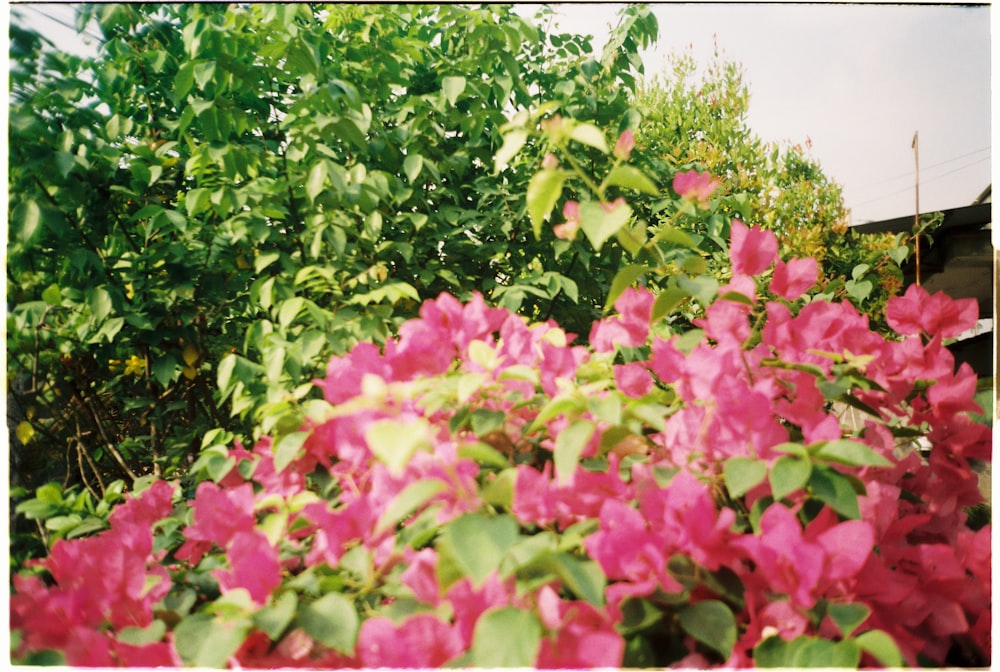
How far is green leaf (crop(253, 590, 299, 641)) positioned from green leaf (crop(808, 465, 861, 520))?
1.49ft

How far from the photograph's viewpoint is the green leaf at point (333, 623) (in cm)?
51

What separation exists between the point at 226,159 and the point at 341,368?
51 cm

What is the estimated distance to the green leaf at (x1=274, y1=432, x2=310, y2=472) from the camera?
688 mm

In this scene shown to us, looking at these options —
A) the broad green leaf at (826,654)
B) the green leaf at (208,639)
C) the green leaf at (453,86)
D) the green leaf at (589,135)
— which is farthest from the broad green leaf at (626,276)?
the green leaf at (453,86)

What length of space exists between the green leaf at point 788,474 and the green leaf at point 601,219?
243 mm

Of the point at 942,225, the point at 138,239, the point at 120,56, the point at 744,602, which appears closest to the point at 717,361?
the point at 744,602

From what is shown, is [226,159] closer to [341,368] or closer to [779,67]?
[341,368]

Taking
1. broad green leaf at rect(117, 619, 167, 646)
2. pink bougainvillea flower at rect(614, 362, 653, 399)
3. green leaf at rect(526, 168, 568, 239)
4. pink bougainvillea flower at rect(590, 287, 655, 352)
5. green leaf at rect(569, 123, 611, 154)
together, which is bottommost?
broad green leaf at rect(117, 619, 167, 646)

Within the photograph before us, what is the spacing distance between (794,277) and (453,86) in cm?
Answer: 68

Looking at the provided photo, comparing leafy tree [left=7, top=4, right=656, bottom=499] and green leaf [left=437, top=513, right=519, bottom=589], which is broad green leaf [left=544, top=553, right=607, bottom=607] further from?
leafy tree [left=7, top=4, right=656, bottom=499]

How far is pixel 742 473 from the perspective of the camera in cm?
54

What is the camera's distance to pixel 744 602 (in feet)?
1.84

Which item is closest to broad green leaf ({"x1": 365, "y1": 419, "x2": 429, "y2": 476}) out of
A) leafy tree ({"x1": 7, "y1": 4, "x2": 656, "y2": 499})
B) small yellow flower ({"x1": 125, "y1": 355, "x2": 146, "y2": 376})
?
leafy tree ({"x1": 7, "y1": 4, "x2": 656, "y2": 499})

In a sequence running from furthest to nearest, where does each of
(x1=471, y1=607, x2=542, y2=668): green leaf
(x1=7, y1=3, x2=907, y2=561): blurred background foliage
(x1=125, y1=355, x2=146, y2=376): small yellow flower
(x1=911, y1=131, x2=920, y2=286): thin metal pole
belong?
(x1=125, y1=355, x2=146, y2=376): small yellow flower → (x1=911, y1=131, x2=920, y2=286): thin metal pole → (x1=7, y1=3, x2=907, y2=561): blurred background foliage → (x1=471, y1=607, x2=542, y2=668): green leaf
